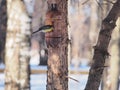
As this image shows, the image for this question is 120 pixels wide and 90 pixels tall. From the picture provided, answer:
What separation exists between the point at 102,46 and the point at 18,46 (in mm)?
5216

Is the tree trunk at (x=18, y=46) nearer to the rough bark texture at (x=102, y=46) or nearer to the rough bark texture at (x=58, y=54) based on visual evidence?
the rough bark texture at (x=102, y=46)

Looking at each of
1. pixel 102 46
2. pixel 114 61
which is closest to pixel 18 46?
pixel 114 61

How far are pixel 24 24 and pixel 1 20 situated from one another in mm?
13050

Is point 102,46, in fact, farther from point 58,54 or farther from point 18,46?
point 18,46

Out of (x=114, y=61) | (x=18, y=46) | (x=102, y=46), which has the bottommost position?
(x=114, y=61)

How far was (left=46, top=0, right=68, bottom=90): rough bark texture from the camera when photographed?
17.3 feet

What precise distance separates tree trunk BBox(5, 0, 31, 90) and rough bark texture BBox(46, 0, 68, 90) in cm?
519

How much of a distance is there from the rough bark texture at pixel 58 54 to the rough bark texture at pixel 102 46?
1.38ft

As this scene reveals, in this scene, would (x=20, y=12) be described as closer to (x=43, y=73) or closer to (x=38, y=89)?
(x=38, y=89)

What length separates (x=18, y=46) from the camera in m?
10.6

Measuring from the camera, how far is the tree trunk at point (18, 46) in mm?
10516

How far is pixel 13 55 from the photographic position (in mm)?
10594

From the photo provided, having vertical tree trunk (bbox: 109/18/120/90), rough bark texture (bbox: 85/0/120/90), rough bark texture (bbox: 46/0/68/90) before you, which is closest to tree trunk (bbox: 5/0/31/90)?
vertical tree trunk (bbox: 109/18/120/90)

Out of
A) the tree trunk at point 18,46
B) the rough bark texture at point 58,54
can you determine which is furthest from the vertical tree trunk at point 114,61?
the rough bark texture at point 58,54
